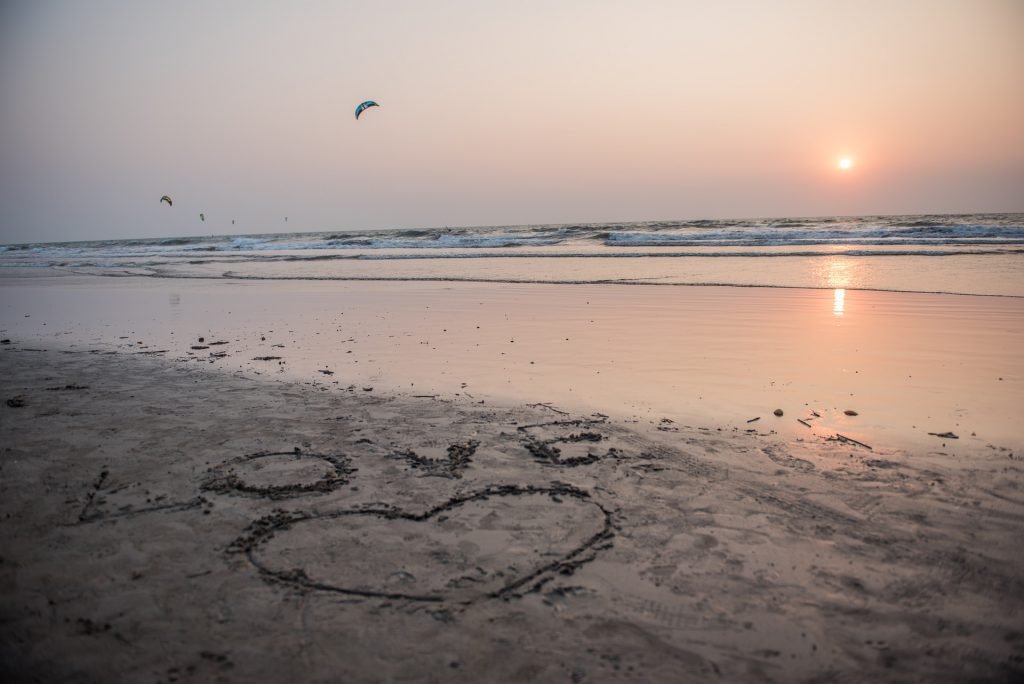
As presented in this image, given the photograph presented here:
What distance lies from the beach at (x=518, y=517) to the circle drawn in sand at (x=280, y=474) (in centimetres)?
2

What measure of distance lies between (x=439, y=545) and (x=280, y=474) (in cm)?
130

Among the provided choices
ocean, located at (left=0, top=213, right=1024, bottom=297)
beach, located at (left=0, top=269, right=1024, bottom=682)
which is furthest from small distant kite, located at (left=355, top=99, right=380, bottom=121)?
beach, located at (left=0, top=269, right=1024, bottom=682)

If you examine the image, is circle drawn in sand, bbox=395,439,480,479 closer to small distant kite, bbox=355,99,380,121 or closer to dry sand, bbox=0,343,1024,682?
dry sand, bbox=0,343,1024,682

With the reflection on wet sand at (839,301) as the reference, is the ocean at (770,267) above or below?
above

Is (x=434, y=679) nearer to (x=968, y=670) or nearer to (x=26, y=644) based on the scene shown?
(x=26, y=644)

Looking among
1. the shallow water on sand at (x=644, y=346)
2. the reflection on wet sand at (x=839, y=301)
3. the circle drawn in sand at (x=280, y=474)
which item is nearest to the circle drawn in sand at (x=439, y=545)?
the circle drawn in sand at (x=280, y=474)

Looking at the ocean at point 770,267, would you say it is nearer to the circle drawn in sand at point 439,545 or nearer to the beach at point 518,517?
the beach at point 518,517

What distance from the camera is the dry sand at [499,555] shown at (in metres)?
2.09

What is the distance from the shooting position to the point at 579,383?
18.0ft

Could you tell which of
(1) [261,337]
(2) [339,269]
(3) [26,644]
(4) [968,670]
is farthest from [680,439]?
(2) [339,269]

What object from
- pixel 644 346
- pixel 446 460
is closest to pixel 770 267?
pixel 644 346

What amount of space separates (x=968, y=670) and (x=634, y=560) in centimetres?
119

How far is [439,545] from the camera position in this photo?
2766mm

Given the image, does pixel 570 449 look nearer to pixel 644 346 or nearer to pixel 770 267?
pixel 644 346
